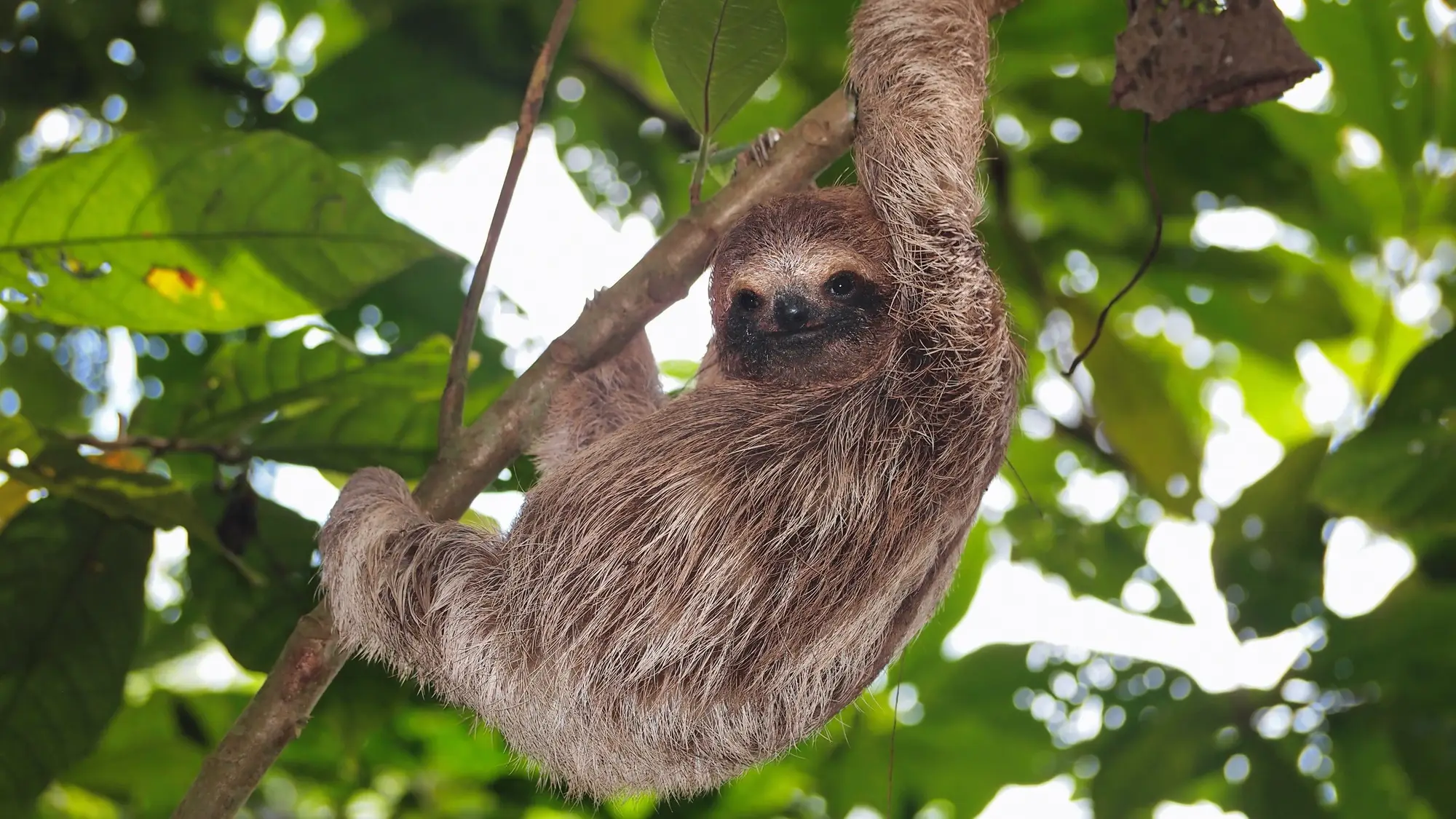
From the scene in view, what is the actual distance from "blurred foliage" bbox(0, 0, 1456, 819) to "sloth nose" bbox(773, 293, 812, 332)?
2.27 ft

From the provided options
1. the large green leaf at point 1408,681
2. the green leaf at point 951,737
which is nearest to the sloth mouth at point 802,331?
the green leaf at point 951,737

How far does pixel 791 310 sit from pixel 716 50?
87 centimetres

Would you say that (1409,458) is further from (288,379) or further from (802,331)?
(288,379)

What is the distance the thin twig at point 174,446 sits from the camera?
12.6 feet

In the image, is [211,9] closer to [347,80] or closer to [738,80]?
[347,80]

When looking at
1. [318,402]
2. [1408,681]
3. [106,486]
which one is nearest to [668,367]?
[318,402]

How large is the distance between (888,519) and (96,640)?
9.44 feet

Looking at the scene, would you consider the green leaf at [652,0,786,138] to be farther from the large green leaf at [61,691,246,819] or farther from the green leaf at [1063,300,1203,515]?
the large green leaf at [61,691,246,819]

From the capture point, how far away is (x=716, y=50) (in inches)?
135

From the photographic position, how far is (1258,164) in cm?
493

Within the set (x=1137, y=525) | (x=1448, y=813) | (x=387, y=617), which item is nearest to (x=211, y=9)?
(x=387, y=617)

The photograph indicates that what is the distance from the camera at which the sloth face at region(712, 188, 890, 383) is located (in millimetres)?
3631

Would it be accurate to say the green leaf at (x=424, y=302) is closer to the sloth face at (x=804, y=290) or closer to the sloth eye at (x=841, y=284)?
the sloth face at (x=804, y=290)

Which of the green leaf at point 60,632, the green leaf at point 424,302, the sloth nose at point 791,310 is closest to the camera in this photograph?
the sloth nose at point 791,310
